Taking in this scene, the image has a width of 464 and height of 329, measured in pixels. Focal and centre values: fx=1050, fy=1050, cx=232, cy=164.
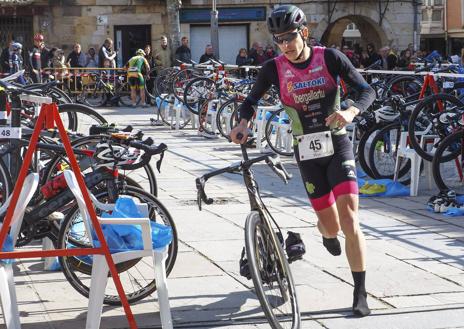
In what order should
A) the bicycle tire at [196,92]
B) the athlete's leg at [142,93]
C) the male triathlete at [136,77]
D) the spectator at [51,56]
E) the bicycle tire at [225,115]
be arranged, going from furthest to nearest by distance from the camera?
the spectator at [51,56]
the athlete's leg at [142,93]
the male triathlete at [136,77]
the bicycle tire at [196,92]
the bicycle tire at [225,115]

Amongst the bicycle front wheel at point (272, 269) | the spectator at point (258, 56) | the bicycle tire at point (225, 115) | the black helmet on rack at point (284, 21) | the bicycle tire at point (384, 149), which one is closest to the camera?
the bicycle front wheel at point (272, 269)

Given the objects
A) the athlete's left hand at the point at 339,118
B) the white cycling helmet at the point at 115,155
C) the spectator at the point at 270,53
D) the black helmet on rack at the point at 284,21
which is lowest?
the white cycling helmet at the point at 115,155

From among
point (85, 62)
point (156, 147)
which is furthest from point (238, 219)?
point (85, 62)

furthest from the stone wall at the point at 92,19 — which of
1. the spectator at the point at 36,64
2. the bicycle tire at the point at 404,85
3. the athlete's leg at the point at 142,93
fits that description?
the bicycle tire at the point at 404,85

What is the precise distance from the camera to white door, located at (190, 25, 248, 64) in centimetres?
3550

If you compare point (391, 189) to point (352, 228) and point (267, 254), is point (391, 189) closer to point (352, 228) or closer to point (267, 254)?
point (352, 228)

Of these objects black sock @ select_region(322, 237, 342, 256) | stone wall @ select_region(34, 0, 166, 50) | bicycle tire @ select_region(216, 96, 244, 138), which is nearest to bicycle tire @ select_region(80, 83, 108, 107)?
stone wall @ select_region(34, 0, 166, 50)

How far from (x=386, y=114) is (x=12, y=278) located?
7.50 meters

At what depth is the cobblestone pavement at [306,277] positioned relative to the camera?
19.0 feet

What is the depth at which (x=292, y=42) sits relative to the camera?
5809 millimetres

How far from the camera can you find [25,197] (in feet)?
16.1

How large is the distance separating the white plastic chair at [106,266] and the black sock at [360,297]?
4.59ft

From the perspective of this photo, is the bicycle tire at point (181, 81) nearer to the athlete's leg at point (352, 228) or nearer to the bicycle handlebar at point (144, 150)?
the bicycle handlebar at point (144, 150)

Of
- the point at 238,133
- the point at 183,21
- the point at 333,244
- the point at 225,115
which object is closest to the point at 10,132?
the point at 238,133
